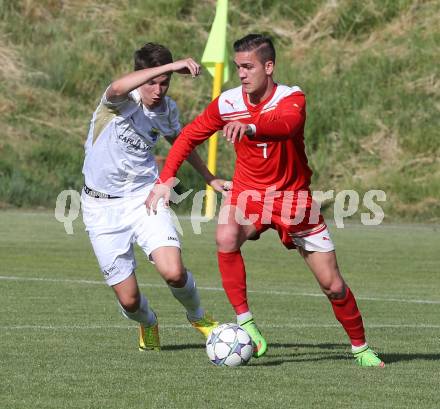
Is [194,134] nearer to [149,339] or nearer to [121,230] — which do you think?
[121,230]

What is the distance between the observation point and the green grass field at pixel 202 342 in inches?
284

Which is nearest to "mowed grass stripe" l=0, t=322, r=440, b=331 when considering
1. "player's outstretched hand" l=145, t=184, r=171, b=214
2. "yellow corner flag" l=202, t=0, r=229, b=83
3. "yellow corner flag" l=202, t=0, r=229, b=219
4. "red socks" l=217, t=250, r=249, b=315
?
"red socks" l=217, t=250, r=249, b=315

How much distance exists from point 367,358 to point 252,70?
1989 mm

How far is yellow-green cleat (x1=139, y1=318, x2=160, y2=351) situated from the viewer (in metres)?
9.25

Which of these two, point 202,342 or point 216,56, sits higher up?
point 216,56

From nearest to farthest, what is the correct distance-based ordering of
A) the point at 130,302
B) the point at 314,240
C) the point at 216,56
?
the point at 314,240 < the point at 130,302 < the point at 216,56

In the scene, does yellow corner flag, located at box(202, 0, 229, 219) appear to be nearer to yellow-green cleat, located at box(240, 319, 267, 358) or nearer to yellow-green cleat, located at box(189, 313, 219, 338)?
yellow-green cleat, located at box(189, 313, 219, 338)

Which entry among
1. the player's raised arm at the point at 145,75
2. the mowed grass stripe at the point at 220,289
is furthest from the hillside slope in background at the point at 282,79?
the player's raised arm at the point at 145,75

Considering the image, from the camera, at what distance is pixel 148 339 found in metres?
9.26

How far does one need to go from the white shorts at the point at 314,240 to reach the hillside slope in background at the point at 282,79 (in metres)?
17.7

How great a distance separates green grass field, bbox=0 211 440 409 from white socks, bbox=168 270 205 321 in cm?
24

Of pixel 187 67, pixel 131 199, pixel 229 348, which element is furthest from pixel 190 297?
pixel 187 67

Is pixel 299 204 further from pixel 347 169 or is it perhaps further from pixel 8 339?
pixel 347 169

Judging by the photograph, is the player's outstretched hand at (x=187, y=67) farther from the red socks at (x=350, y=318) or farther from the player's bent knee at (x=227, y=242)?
the red socks at (x=350, y=318)
